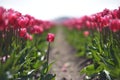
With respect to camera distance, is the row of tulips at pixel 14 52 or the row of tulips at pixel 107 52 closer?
the row of tulips at pixel 14 52

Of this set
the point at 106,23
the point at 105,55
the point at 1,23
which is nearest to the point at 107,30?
the point at 106,23

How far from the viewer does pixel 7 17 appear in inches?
230

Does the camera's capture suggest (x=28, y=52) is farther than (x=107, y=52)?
Yes

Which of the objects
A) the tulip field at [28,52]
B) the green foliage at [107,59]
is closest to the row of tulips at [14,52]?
the tulip field at [28,52]

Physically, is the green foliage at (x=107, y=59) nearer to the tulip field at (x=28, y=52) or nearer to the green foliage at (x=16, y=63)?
the tulip field at (x=28, y=52)

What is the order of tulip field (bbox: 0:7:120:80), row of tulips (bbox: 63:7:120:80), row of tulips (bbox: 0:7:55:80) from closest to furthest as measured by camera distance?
row of tulips (bbox: 0:7:55:80), tulip field (bbox: 0:7:120:80), row of tulips (bbox: 63:7:120:80)

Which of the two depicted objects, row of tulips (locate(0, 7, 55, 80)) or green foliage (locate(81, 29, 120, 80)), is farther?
green foliage (locate(81, 29, 120, 80))

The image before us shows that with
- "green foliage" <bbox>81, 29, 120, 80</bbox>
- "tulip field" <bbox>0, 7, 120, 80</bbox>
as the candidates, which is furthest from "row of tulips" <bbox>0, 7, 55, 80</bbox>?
"green foliage" <bbox>81, 29, 120, 80</bbox>

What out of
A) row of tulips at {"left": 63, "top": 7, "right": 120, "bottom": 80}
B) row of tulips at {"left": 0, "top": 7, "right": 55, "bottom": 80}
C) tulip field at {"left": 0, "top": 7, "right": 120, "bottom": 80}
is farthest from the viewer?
row of tulips at {"left": 63, "top": 7, "right": 120, "bottom": 80}

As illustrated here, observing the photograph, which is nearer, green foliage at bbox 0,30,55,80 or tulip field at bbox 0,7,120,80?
green foliage at bbox 0,30,55,80

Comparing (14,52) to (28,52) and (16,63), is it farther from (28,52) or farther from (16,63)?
(28,52)

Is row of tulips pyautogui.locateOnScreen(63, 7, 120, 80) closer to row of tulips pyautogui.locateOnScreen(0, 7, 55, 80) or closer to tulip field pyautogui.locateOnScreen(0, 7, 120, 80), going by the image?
tulip field pyautogui.locateOnScreen(0, 7, 120, 80)

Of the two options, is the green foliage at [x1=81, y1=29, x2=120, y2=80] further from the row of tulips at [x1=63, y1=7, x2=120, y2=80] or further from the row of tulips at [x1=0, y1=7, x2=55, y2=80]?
the row of tulips at [x1=0, y1=7, x2=55, y2=80]

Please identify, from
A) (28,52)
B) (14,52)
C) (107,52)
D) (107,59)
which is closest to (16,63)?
(14,52)
